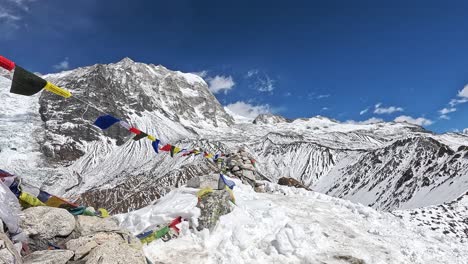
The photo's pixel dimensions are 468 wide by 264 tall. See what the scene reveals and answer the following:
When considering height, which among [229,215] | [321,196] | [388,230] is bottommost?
[229,215]

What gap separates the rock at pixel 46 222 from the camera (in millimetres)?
11977

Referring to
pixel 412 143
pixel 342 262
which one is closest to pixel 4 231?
pixel 342 262

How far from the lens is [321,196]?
25.2 meters

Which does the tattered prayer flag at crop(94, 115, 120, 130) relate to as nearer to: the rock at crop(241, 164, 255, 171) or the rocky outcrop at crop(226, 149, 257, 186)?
the rocky outcrop at crop(226, 149, 257, 186)

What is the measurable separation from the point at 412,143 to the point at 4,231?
136558 mm

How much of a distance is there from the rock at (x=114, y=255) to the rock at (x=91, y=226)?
4.37 feet

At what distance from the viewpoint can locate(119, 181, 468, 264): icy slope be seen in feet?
47.4

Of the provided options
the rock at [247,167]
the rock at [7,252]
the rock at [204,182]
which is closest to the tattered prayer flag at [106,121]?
the rock at [204,182]

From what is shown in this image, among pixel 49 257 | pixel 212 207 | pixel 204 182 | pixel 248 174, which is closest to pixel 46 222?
pixel 49 257

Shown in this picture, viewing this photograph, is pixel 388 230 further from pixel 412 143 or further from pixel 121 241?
pixel 412 143

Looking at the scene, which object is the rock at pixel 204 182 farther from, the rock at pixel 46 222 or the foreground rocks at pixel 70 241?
the rock at pixel 46 222

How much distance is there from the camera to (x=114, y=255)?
1118 centimetres

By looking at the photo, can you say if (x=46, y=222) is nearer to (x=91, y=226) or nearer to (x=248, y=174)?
(x=91, y=226)

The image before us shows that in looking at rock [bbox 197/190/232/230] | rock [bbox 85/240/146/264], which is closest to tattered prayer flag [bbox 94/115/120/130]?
rock [bbox 197/190/232/230]
